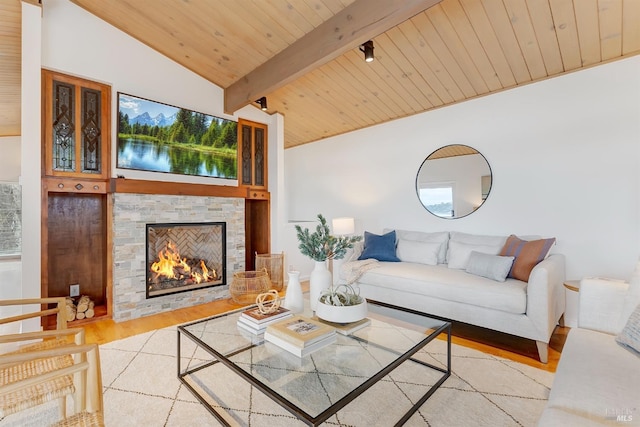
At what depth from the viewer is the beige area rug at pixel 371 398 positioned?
158 centimetres

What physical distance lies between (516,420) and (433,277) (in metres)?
1.35

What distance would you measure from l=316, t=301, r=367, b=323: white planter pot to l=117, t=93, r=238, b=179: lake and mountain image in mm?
2725

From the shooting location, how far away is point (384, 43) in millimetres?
2838

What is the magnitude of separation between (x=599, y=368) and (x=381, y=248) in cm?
242

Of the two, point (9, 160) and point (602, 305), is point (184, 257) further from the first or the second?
point (602, 305)

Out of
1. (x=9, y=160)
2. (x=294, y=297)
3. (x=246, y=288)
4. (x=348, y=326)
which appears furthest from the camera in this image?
(x=9, y=160)

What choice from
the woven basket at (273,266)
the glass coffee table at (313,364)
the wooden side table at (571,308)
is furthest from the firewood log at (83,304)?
the wooden side table at (571,308)

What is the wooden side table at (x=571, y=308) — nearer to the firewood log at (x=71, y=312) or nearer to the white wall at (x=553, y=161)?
the white wall at (x=553, y=161)

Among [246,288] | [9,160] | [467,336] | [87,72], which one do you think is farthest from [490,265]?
[9,160]

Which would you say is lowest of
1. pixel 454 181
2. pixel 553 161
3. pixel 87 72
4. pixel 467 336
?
pixel 467 336

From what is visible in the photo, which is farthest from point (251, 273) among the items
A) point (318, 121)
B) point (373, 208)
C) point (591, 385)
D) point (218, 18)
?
point (591, 385)

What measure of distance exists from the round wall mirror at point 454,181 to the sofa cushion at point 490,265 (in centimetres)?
83

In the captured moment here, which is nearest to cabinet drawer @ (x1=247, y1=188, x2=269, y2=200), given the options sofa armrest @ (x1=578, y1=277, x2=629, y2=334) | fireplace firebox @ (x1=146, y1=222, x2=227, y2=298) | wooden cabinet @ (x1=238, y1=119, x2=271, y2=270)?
wooden cabinet @ (x1=238, y1=119, x2=271, y2=270)

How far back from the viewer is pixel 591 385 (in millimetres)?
→ 1151
